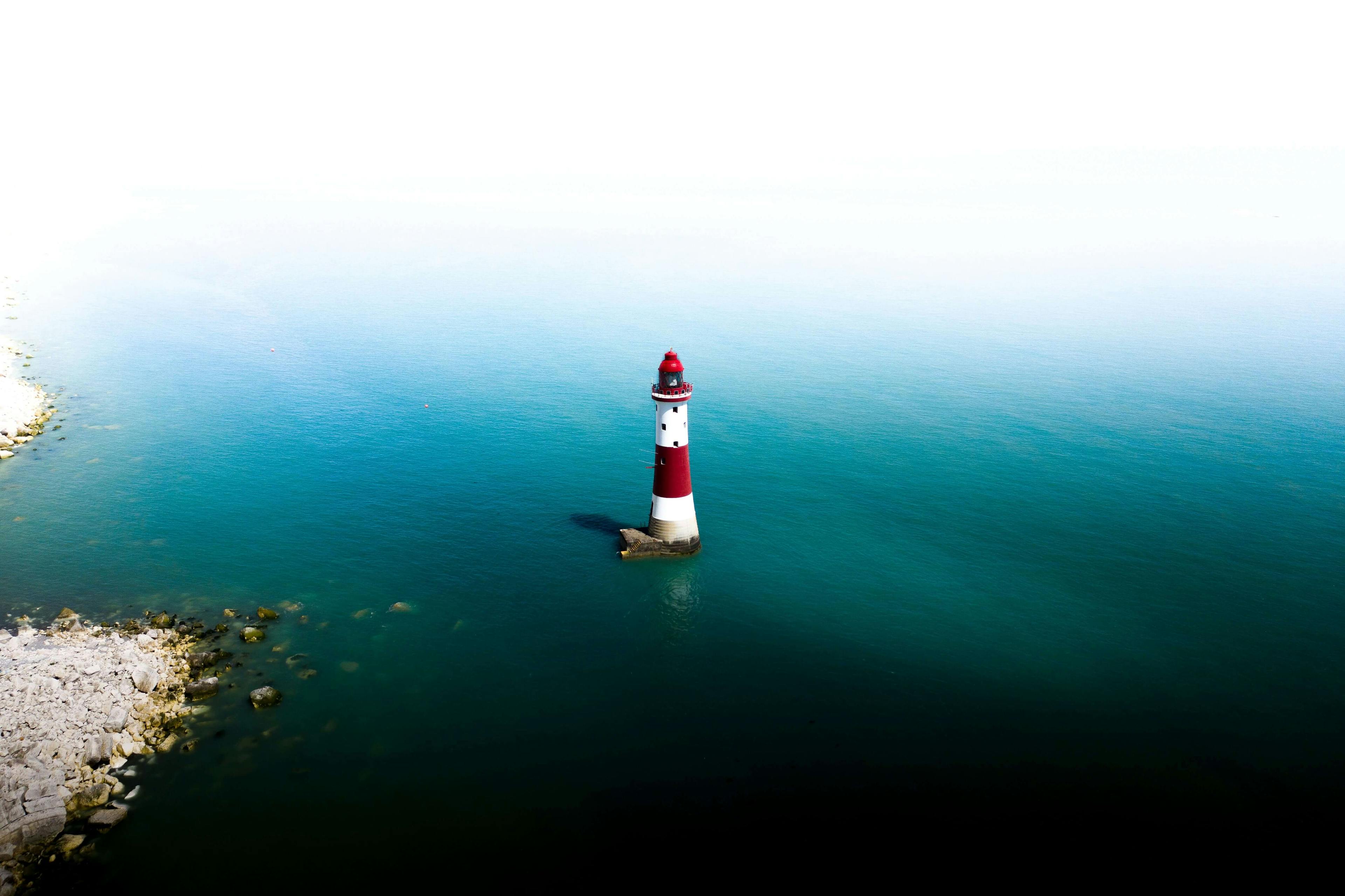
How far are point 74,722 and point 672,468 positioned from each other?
30.2 m

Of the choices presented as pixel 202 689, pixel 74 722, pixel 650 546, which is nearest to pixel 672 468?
pixel 650 546

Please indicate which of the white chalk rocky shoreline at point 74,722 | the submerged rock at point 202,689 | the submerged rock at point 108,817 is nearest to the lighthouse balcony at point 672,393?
the submerged rock at point 202,689

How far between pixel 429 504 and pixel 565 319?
75134 mm

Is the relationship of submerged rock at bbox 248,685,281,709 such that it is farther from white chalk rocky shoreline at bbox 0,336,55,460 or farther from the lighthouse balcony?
white chalk rocky shoreline at bbox 0,336,55,460

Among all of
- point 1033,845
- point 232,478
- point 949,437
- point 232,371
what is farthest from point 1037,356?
point 232,371

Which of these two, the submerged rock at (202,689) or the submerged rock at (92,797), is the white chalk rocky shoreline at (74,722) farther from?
the submerged rock at (202,689)

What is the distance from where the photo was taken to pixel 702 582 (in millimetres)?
48062

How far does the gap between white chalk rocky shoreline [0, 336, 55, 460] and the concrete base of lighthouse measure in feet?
169

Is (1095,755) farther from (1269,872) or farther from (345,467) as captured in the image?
(345,467)

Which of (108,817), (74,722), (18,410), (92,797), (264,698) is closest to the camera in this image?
(108,817)

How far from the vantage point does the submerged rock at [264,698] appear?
3612 cm

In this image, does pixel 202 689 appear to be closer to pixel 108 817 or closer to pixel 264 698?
pixel 264 698

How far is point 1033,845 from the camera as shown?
97.1ft

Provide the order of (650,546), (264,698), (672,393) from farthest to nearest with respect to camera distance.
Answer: (650,546) < (672,393) < (264,698)
